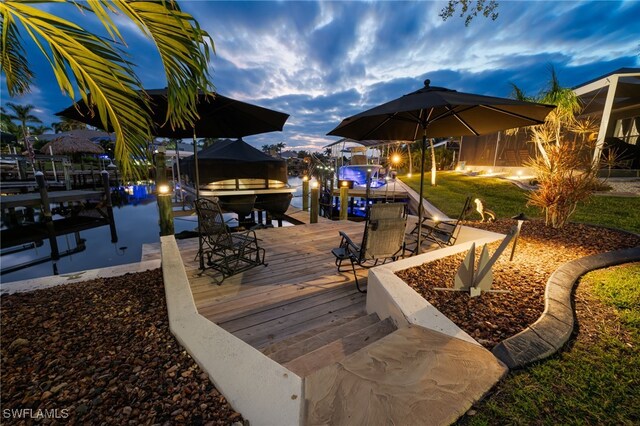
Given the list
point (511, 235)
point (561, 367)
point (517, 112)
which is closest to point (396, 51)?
point (517, 112)

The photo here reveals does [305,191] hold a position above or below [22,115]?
below

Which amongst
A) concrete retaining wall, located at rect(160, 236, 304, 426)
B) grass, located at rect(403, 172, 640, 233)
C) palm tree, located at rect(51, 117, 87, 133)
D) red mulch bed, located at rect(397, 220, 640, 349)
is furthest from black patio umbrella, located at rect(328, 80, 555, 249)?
palm tree, located at rect(51, 117, 87, 133)

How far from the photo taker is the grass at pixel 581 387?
136 cm

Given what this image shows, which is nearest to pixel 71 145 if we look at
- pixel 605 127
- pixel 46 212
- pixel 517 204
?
pixel 46 212

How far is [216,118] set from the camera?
13.5ft

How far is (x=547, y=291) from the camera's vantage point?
2.57m

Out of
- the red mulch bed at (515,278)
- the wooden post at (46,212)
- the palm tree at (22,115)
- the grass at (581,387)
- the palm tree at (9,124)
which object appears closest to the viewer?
the grass at (581,387)

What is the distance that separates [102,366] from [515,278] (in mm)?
A: 4207

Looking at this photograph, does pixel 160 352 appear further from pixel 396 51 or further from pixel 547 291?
pixel 396 51

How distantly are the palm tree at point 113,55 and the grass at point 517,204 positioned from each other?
7233 mm

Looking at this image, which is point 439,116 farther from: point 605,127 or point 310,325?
point 605,127

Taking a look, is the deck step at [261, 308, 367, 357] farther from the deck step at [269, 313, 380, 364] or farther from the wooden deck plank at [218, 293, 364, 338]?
the wooden deck plank at [218, 293, 364, 338]

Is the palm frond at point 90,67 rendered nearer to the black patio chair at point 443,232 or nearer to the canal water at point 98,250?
the canal water at point 98,250

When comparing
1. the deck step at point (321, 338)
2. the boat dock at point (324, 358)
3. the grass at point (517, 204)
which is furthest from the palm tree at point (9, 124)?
the grass at point (517, 204)
